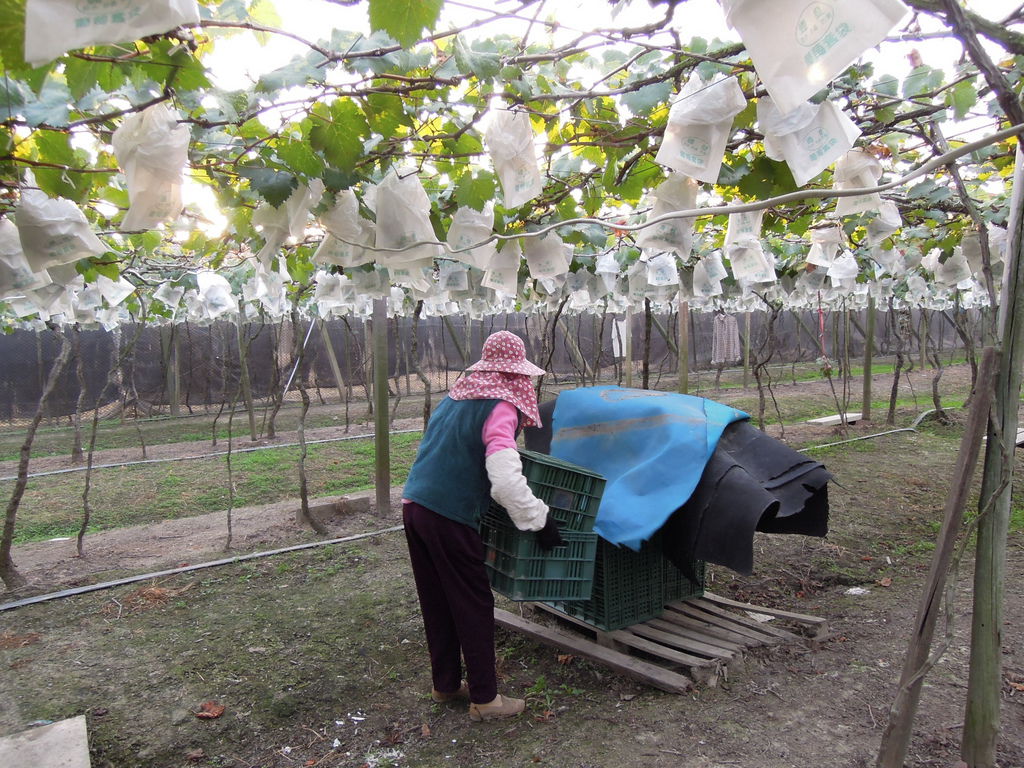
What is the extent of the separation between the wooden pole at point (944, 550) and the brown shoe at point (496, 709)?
146cm

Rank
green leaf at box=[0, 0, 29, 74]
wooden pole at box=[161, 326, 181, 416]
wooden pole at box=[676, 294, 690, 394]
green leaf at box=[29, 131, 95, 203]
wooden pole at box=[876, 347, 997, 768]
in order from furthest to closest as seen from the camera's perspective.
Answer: wooden pole at box=[161, 326, 181, 416] → wooden pole at box=[676, 294, 690, 394] → green leaf at box=[29, 131, 95, 203] → wooden pole at box=[876, 347, 997, 768] → green leaf at box=[0, 0, 29, 74]

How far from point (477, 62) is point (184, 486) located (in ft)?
23.1

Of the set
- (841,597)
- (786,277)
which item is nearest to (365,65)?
(841,597)

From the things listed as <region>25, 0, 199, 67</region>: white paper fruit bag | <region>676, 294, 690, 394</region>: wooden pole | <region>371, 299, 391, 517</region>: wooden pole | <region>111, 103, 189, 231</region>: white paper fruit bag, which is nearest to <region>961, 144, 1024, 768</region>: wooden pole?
<region>25, 0, 199, 67</region>: white paper fruit bag

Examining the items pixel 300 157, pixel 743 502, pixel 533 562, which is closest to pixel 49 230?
pixel 300 157

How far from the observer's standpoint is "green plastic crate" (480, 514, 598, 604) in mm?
2959

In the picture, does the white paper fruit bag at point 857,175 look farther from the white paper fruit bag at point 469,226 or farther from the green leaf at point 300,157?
the green leaf at point 300,157

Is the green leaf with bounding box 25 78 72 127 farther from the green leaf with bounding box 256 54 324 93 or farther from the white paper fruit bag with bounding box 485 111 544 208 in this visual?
the white paper fruit bag with bounding box 485 111 544 208

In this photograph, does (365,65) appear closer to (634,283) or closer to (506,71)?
(506,71)

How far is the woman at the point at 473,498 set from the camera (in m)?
2.74

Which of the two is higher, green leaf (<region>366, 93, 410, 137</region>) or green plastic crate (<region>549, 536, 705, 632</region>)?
green leaf (<region>366, 93, 410, 137</region>)

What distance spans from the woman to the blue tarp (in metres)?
0.53

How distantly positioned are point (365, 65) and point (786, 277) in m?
7.67

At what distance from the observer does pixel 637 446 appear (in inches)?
139
